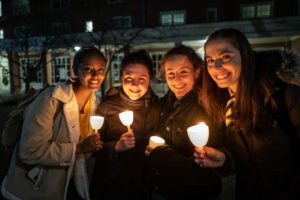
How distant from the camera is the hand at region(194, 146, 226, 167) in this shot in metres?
1.54

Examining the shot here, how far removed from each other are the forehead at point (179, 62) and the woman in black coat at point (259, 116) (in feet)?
0.93

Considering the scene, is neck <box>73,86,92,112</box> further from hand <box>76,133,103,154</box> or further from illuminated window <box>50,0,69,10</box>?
illuminated window <box>50,0,69,10</box>

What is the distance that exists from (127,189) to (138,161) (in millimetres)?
339

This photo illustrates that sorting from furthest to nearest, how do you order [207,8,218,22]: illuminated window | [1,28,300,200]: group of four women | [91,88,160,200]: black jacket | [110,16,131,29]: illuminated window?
[110,16,131,29]: illuminated window → [207,8,218,22]: illuminated window → [91,88,160,200]: black jacket → [1,28,300,200]: group of four women

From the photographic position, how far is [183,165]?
179 cm

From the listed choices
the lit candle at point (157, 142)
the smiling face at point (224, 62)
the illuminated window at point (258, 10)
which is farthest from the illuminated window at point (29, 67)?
the illuminated window at point (258, 10)

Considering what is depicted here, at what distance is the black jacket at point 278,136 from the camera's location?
154 cm

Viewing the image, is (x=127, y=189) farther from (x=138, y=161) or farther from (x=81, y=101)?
(x=81, y=101)

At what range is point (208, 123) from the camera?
187 centimetres

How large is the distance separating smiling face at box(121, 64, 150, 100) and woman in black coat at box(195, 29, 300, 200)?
2.69 feet

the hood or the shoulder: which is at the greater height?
the hood

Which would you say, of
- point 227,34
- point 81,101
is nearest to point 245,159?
point 227,34

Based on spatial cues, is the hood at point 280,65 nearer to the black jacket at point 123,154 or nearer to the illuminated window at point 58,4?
the black jacket at point 123,154

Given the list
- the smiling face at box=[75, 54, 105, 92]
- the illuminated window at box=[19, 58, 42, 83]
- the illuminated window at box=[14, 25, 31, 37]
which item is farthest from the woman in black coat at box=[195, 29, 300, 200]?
the illuminated window at box=[14, 25, 31, 37]
